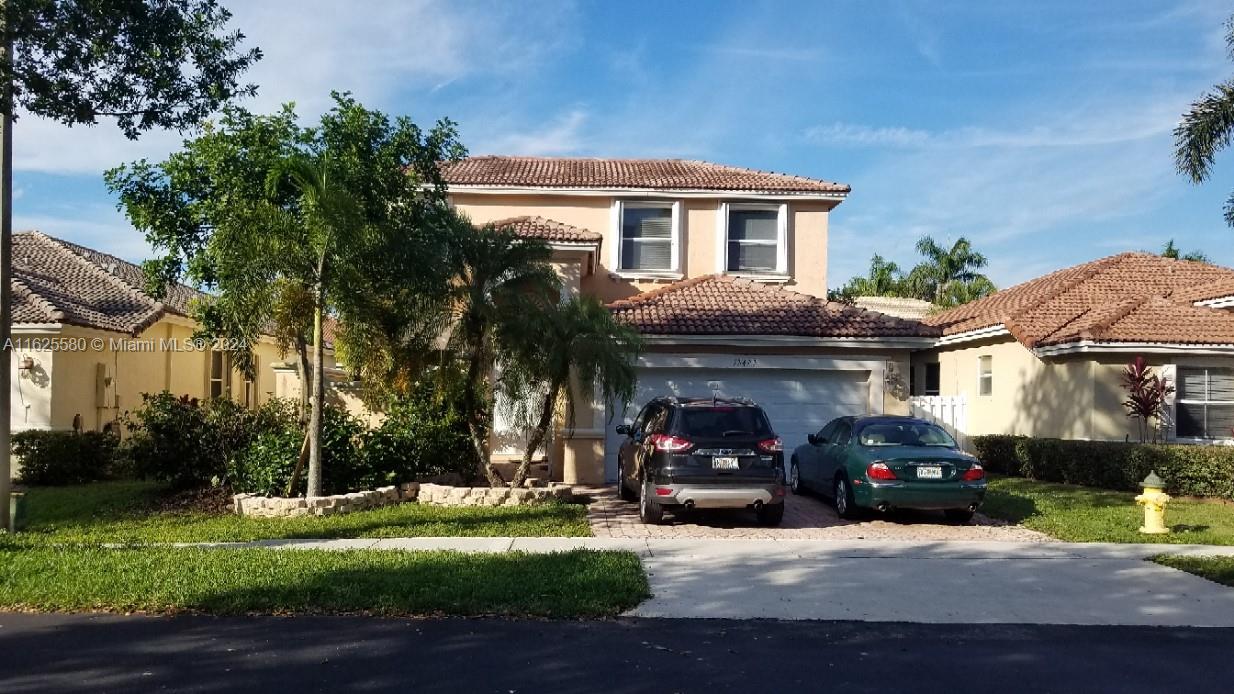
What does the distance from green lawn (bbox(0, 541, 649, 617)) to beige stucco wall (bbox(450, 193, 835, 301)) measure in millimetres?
11506

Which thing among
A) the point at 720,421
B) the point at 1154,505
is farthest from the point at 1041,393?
the point at 720,421

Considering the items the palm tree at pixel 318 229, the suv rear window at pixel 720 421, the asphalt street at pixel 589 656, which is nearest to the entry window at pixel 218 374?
the palm tree at pixel 318 229

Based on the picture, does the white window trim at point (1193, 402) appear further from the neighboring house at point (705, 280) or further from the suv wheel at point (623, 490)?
the suv wheel at point (623, 490)

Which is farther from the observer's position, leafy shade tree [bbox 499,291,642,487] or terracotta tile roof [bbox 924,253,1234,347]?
terracotta tile roof [bbox 924,253,1234,347]

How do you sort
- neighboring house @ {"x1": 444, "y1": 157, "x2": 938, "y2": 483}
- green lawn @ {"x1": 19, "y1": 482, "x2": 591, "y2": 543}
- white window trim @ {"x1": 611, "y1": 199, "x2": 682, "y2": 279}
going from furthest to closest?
white window trim @ {"x1": 611, "y1": 199, "x2": 682, "y2": 279} < neighboring house @ {"x1": 444, "y1": 157, "x2": 938, "y2": 483} < green lawn @ {"x1": 19, "y1": 482, "x2": 591, "y2": 543}

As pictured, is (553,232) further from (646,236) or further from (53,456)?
(53,456)

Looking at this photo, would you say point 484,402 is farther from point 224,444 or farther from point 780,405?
point 780,405

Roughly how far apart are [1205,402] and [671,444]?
1193cm

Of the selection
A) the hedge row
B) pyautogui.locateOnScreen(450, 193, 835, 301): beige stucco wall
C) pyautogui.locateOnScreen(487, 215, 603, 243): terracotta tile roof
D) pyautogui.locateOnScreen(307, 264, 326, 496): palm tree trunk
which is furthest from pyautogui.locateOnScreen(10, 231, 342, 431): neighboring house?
the hedge row

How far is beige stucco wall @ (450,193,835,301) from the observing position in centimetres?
2158

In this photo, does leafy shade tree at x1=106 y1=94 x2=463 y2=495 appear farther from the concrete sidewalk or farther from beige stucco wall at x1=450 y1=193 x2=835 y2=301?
beige stucco wall at x1=450 y1=193 x2=835 y2=301

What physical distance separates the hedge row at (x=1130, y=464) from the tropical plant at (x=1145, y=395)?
29.1 inches

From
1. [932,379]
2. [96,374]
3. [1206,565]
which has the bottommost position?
[1206,565]

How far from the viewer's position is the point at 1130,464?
17484 millimetres
